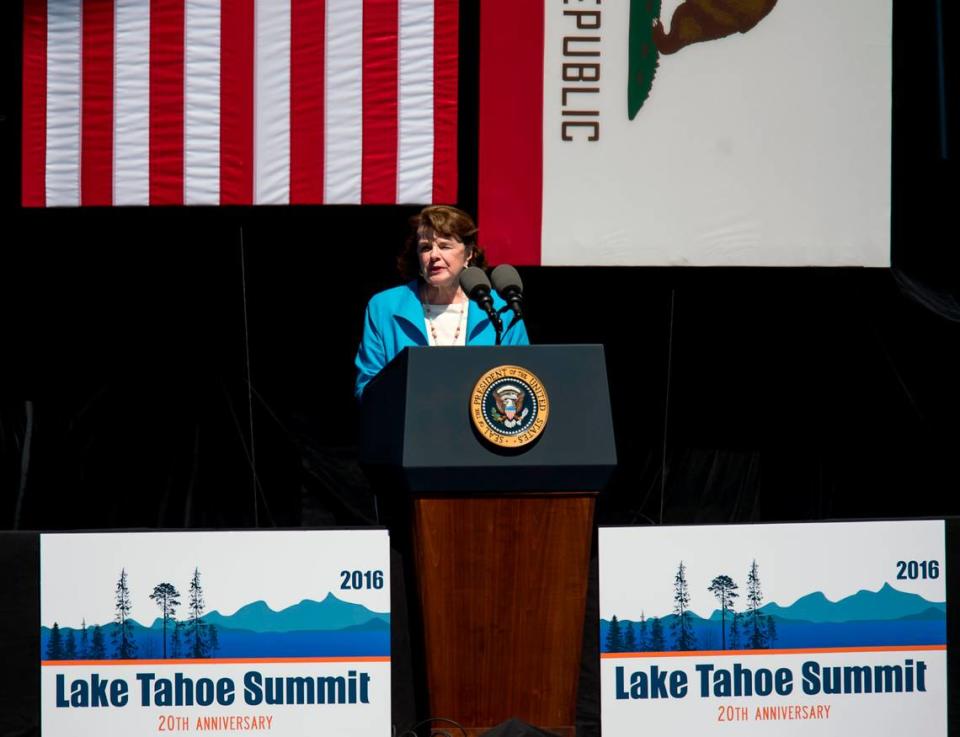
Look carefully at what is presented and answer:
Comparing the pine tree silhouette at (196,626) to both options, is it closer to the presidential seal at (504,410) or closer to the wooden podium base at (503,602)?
the wooden podium base at (503,602)

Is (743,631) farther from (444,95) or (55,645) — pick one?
(444,95)

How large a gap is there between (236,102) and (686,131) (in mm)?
1937

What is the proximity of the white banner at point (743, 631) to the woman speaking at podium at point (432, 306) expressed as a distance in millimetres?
894

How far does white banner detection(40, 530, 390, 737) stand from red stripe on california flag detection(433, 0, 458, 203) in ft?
8.04

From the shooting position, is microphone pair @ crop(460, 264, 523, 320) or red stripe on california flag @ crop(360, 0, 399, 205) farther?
red stripe on california flag @ crop(360, 0, 399, 205)

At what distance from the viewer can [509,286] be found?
395 centimetres

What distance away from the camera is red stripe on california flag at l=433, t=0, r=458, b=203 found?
19.9 ft

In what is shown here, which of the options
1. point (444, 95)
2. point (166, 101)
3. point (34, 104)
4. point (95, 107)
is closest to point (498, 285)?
point (444, 95)

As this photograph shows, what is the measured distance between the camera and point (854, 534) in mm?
4145

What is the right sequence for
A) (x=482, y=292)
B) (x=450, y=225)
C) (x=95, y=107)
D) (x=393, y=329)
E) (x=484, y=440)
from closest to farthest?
(x=484, y=440), (x=482, y=292), (x=450, y=225), (x=393, y=329), (x=95, y=107)

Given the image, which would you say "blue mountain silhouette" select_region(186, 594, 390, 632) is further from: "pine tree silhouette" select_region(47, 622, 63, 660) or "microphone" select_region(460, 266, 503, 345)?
"microphone" select_region(460, 266, 503, 345)

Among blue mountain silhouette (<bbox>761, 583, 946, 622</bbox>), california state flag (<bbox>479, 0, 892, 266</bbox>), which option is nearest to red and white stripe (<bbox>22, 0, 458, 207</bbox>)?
california state flag (<bbox>479, 0, 892, 266</bbox>)

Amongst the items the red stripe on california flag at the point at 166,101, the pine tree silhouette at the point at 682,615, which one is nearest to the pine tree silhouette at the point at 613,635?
the pine tree silhouette at the point at 682,615

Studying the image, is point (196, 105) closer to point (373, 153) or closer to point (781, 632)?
point (373, 153)
